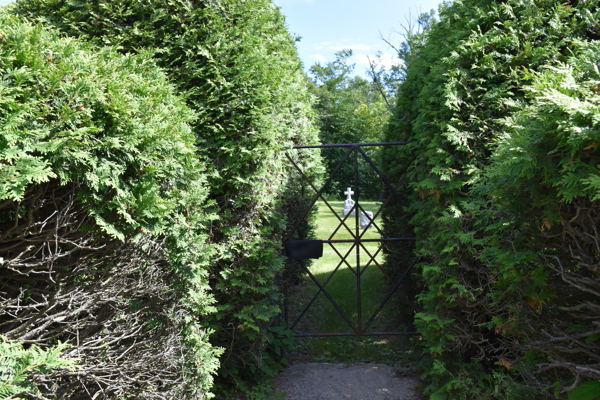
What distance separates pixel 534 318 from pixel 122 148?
2433 mm

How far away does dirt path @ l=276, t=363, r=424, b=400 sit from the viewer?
4.25m

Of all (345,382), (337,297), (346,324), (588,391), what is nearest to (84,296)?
(588,391)

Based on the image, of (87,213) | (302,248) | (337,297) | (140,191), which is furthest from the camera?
(337,297)

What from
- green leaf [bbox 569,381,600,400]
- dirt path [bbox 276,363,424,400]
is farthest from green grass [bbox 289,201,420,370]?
green leaf [bbox 569,381,600,400]

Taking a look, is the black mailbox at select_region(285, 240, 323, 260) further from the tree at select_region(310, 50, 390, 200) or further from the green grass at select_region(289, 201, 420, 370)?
the tree at select_region(310, 50, 390, 200)

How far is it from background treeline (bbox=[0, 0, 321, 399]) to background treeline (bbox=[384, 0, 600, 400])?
59.2 inches

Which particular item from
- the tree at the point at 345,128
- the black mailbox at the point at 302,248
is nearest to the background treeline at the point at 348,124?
the tree at the point at 345,128

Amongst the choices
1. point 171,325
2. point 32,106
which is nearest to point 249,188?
point 171,325

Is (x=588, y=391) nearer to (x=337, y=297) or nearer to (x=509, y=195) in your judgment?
(x=509, y=195)

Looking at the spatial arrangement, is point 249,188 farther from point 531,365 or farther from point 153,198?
point 531,365

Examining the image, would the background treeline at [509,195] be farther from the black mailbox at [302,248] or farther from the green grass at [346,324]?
the green grass at [346,324]

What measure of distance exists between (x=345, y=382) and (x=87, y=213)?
11.1 ft

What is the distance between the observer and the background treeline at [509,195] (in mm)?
1940

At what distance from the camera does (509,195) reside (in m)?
2.27
